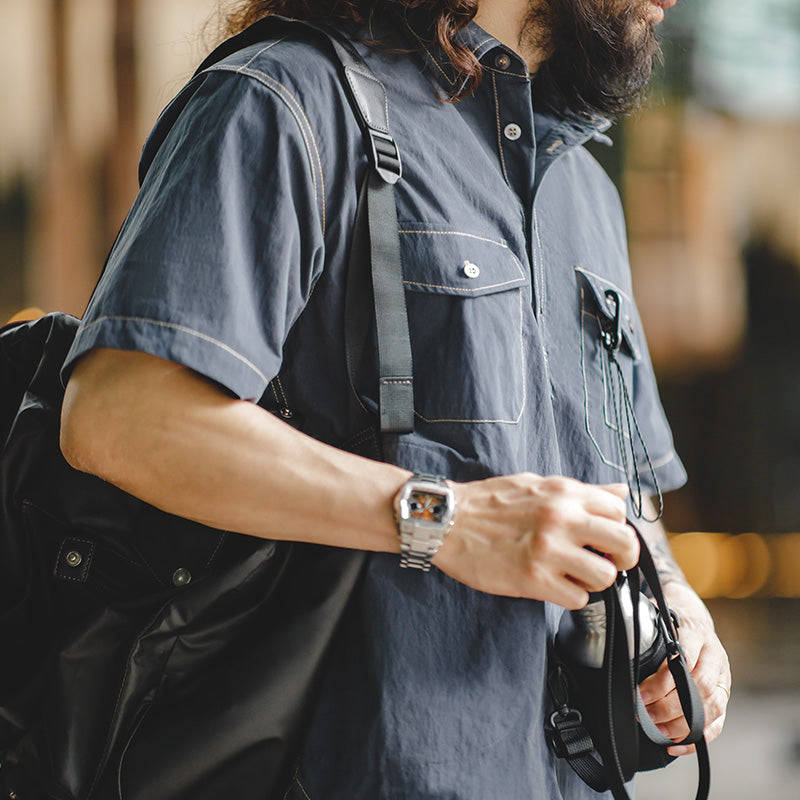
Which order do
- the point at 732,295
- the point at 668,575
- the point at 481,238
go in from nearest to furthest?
1. the point at 481,238
2. the point at 668,575
3. the point at 732,295

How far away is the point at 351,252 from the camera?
95 cm

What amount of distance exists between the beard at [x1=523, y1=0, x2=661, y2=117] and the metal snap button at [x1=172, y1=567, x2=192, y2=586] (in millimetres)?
900

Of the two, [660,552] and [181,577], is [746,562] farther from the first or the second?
[181,577]

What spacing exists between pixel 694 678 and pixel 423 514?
1.83 feet

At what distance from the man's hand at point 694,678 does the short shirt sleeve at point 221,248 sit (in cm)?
65

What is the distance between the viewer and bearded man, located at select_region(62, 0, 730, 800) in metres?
0.85

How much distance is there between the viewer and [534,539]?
34.4 inches

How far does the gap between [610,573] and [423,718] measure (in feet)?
0.83

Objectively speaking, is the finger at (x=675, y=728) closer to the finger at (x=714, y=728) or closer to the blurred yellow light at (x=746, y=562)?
the finger at (x=714, y=728)

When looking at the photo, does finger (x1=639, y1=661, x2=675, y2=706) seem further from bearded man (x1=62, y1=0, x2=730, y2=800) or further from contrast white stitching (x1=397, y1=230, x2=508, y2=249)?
contrast white stitching (x1=397, y1=230, x2=508, y2=249)

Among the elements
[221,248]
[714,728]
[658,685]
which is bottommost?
[714,728]

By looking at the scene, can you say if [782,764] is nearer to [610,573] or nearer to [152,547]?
[610,573]

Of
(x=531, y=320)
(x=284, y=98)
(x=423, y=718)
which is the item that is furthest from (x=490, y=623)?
(x=284, y=98)

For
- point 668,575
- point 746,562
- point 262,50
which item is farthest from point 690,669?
point 746,562
